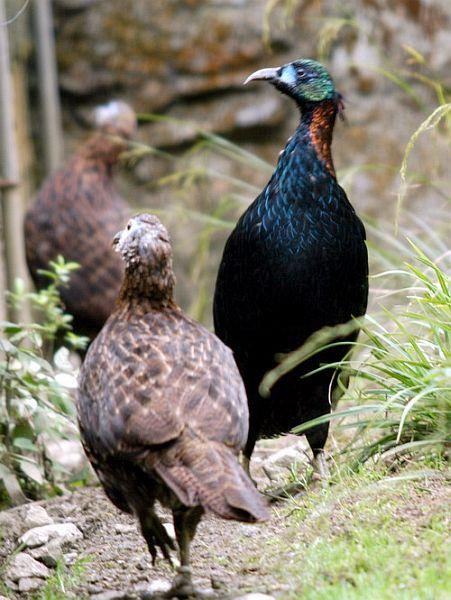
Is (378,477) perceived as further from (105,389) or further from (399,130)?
(399,130)

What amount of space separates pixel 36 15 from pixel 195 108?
1.36 m

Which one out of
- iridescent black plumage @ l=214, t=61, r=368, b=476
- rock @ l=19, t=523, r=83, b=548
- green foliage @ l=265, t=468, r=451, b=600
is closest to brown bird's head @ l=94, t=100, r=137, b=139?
iridescent black plumage @ l=214, t=61, r=368, b=476

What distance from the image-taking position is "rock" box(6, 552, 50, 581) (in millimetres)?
3756

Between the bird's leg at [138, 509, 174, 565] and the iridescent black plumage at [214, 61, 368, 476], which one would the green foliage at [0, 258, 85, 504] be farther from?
the bird's leg at [138, 509, 174, 565]

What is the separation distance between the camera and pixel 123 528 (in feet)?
13.8

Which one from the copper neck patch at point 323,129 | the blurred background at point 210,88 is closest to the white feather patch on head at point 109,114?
the blurred background at point 210,88

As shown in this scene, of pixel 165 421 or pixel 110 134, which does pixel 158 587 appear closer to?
pixel 165 421

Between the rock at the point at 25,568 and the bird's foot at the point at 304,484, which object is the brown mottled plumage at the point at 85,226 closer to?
the bird's foot at the point at 304,484

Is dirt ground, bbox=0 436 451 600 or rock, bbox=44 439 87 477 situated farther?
rock, bbox=44 439 87 477

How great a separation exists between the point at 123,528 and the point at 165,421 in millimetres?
1220

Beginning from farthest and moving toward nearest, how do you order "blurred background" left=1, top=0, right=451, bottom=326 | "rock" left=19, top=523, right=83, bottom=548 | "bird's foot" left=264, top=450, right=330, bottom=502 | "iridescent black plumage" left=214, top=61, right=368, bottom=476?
"blurred background" left=1, top=0, right=451, bottom=326 → "iridescent black plumage" left=214, top=61, right=368, bottom=476 → "bird's foot" left=264, top=450, right=330, bottom=502 → "rock" left=19, top=523, right=83, bottom=548

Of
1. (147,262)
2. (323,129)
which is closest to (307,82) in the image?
(323,129)

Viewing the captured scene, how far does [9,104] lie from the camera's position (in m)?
6.47

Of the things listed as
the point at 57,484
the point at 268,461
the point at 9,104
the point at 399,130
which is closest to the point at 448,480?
the point at 268,461
